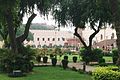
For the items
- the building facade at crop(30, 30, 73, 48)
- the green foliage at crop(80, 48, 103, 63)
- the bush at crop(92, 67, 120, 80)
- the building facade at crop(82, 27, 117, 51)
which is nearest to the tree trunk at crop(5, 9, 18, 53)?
the green foliage at crop(80, 48, 103, 63)

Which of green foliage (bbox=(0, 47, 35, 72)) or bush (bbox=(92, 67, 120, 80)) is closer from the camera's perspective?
bush (bbox=(92, 67, 120, 80))

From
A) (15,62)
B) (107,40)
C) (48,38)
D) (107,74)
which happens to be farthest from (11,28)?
(48,38)

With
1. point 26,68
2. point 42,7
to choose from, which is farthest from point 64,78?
point 42,7

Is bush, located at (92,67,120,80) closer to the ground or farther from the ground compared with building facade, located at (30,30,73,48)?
closer to the ground

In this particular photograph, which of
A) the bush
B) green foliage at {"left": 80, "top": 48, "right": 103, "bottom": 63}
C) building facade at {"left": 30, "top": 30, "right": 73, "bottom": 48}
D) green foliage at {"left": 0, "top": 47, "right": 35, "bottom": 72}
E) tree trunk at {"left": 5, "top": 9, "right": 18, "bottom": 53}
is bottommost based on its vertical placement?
the bush

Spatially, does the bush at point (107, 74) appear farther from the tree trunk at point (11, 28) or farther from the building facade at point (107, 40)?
the building facade at point (107, 40)

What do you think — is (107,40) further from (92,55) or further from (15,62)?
(15,62)

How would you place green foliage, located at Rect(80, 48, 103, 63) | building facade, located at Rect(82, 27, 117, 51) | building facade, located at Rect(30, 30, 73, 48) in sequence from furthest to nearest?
building facade, located at Rect(30, 30, 73, 48) → building facade, located at Rect(82, 27, 117, 51) → green foliage, located at Rect(80, 48, 103, 63)

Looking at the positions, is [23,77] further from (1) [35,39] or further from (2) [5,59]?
(1) [35,39]

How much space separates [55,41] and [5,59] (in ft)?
325

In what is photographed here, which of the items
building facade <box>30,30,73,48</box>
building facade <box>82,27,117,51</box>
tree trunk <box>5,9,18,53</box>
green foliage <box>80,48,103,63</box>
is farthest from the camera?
building facade <box>30,30,73,48</box>

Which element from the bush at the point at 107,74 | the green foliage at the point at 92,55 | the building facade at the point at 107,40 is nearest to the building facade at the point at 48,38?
the building facade at the point at 107,40

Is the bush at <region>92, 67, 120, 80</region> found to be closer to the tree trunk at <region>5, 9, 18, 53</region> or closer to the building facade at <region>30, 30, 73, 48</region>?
the tree trunk at <region>5, 9, 18, 53</region>

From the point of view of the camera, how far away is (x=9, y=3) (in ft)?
83.4
